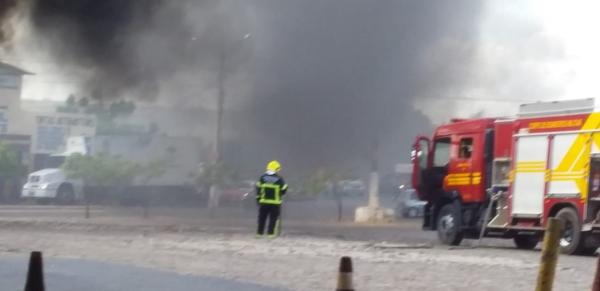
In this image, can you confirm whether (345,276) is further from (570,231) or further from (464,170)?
(464,170)

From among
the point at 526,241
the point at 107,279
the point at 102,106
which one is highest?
the point at 102,106

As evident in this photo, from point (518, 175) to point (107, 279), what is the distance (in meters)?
10.9

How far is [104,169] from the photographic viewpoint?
4709 centimetres

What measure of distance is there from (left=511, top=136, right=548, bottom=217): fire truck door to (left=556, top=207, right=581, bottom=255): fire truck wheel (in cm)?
85

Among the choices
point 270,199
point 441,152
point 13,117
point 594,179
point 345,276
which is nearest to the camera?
point 345,276

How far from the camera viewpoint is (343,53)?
35781 millimetres

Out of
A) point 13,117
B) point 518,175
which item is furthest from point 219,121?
point 518,175

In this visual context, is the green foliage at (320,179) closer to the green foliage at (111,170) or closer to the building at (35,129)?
the green foliage at (111,170)

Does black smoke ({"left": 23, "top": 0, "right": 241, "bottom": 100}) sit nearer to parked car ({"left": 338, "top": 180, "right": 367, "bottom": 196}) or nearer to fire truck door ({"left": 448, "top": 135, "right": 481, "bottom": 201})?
fire truck door ({"left": 448, "top": 135, "right": 481, "bottom": 201})

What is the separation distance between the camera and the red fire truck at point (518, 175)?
23.6 m

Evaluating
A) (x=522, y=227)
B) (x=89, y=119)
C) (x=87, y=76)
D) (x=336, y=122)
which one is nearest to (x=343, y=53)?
(x=336, y=122)

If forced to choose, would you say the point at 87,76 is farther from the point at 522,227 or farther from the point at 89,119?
the point at 89,119

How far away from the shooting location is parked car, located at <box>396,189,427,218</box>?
166 feet

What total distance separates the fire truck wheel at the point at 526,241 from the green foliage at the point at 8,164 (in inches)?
1176
